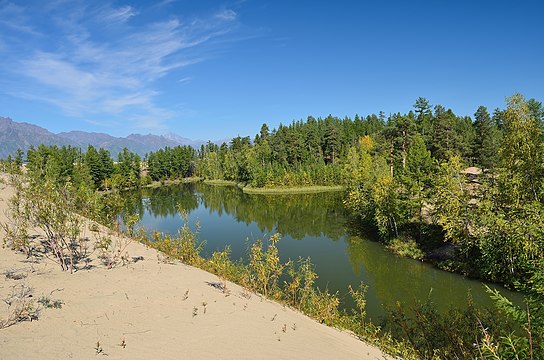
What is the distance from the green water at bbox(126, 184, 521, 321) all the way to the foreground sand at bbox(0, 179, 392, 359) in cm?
354

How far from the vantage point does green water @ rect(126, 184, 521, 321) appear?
17516 millimetres

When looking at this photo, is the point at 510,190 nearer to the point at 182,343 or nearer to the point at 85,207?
the point at 182,343

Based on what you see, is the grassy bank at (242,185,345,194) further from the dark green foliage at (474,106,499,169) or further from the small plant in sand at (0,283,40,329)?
the small plant in sand at (0,283,40,329)

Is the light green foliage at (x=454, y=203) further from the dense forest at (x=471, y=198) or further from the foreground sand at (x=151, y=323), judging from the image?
the foreground sand at (x=151, y=323)

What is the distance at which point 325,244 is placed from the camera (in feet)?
90.3

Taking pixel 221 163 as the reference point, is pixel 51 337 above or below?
below

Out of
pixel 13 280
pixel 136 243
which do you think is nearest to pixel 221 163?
pixel 136 243

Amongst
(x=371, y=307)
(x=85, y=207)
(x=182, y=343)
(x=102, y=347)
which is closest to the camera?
(x=102, y=347)

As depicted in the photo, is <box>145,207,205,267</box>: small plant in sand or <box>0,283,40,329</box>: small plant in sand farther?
<box>145,207,205,267</box>: small plant in sand

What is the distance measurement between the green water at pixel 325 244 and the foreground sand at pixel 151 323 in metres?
3.54

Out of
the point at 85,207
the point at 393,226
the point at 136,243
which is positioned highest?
the point at 85,207

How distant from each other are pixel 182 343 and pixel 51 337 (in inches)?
93.5

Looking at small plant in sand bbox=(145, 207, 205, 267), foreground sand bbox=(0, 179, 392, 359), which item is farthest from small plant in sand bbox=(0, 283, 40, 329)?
small plant in sand bbox=(145, 207, 205, 267)

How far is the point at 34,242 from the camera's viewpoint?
12.6 meters
